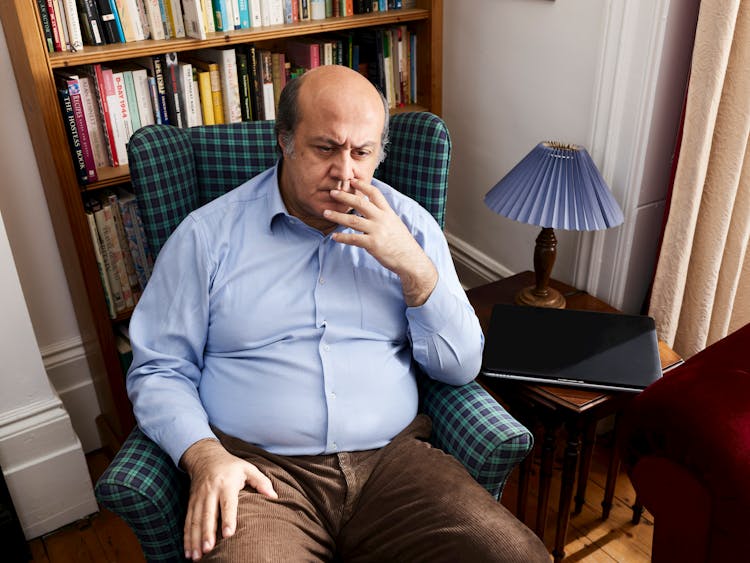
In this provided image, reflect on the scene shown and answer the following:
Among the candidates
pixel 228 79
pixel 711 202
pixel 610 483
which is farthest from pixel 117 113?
pixel 610 483

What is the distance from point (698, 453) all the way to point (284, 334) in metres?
0.78

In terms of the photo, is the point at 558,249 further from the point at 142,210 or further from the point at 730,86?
the point at 142,210

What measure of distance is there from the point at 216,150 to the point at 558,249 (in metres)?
1.02

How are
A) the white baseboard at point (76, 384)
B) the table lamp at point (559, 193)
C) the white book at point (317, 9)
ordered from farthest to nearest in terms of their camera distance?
the white baseboard at point (76, 384), the white book at point (317, 9), the table lamp at point (559, 193)

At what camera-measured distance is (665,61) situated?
5.43 feet

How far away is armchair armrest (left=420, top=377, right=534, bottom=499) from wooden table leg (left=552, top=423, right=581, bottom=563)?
28cm

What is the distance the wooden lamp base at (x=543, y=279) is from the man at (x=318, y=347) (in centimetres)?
35

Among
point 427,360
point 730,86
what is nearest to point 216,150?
point 427,360

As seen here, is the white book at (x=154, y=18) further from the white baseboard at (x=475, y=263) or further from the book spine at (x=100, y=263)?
the white baseboard at (x=475, y=263)

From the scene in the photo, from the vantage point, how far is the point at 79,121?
178cm

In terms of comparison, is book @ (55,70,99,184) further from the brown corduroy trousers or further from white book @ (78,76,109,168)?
the brown corduroy trousers

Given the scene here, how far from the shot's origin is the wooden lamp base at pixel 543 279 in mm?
1748

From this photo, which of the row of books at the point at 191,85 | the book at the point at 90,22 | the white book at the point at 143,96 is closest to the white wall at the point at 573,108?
the row of books at the point at 191,85

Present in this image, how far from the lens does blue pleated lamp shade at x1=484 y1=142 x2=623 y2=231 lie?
1633 millimetres
